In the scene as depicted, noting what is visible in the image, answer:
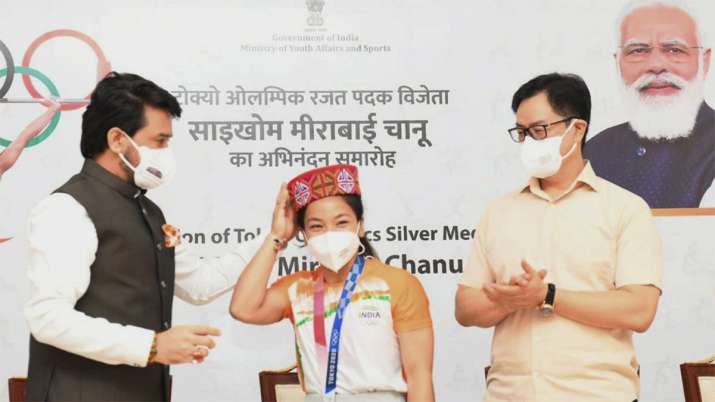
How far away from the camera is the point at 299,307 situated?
102 inches

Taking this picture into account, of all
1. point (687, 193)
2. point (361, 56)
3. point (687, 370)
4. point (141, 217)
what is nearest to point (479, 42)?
point (361, 56)

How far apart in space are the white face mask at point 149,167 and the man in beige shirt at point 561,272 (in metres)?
1.04

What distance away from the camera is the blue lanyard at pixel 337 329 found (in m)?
2.44

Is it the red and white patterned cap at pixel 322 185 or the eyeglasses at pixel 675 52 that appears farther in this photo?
the eyeglasses at pixel 675 52

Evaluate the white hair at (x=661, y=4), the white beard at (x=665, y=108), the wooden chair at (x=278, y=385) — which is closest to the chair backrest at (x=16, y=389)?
the wooden chair at (x=278, y=385)

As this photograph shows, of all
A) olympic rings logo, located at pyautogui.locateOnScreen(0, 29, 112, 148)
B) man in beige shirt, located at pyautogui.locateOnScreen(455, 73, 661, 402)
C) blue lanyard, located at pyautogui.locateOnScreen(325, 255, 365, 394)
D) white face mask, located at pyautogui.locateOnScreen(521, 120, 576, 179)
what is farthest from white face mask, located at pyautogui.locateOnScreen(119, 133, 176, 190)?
olympic rings logo, located at pyautogui.locateOnScreen(0, 29, 112, 148)

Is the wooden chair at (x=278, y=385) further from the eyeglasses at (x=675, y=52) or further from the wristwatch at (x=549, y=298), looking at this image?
the eyeglasses at (x=675, y=52)

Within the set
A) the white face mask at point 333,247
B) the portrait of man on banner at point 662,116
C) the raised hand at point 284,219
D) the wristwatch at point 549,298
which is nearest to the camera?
the wristwatch at point 549,298

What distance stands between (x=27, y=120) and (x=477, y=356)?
98.6 inches

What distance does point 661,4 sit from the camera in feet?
13.8

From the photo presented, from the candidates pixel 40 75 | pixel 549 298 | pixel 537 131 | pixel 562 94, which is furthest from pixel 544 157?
pixel 40 75

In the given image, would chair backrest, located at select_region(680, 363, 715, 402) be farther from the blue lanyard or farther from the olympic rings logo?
the olympic rings logo

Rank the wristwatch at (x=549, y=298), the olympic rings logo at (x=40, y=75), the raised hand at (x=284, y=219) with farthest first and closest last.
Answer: the olympic rings logo at (x=40, y=75), the raised hand at (x=284, y=219), the wristwatch at (x=549, y=298)

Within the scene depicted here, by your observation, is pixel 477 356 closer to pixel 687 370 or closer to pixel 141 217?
pixel 687 370
